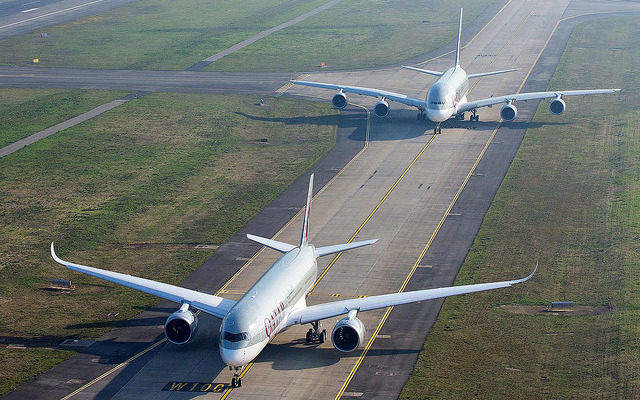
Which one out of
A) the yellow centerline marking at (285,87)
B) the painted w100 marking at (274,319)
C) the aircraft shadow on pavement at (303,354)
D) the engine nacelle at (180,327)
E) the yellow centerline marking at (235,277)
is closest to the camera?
the painted w100 marking at (274,319)

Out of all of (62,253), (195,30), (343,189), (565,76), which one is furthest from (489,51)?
(62,253)

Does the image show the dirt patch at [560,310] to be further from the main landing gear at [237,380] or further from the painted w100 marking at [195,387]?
the painted w100 marking at [195,387]

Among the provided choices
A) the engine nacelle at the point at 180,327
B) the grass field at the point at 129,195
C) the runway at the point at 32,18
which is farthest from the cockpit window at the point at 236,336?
the runway at the point at 32,18

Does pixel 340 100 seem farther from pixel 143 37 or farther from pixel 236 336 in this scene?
pixel 236 336

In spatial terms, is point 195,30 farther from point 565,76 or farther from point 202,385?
point 202,385

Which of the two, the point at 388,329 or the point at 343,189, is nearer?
the point at 388,329

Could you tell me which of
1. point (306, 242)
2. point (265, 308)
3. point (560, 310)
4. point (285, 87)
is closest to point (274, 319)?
point (265, 308)

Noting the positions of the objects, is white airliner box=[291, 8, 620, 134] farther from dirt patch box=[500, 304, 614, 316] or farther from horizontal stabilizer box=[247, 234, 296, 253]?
dirt patch box=[500, 304, 614, 316]

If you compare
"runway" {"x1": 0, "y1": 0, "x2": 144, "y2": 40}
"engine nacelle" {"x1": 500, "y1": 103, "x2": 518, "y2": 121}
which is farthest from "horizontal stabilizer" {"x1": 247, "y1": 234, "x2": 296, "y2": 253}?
"runway" {"x1": 0, "y1": 0, "x2": 144, "y2": 40}
